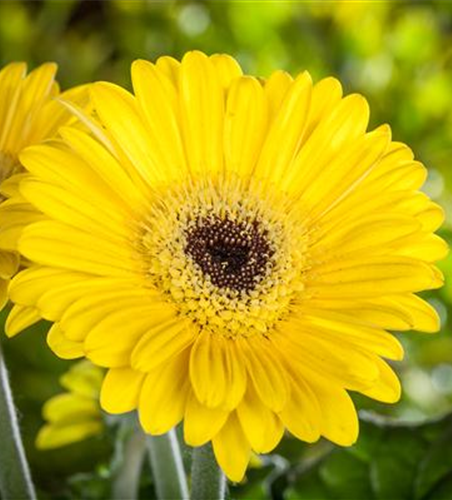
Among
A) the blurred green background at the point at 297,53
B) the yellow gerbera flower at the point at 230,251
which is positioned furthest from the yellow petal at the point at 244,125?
the blurred green background at the point at 297,53

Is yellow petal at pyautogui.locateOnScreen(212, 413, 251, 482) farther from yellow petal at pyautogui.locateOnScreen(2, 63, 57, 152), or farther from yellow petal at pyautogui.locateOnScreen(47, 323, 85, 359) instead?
yellow petal at pyautogui.locateOnScreen(2, 63, 57, 152)

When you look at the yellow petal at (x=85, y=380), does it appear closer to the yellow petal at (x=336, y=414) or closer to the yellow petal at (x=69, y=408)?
the yellow petal at (x=69, y=408)

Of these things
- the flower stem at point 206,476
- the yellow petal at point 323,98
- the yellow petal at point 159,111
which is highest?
the yellow petal at point 323,98

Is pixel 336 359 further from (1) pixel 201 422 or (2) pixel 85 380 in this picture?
(2) pixel 85 380

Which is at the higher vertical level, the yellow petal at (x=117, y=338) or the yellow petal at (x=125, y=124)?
the yellow petal at (x=125, y=124)

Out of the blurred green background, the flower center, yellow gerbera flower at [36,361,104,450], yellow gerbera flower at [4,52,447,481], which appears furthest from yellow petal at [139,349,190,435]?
the blurred green background

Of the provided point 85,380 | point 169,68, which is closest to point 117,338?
point 169,68

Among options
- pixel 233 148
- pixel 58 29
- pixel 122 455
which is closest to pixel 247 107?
pixel 233 148
